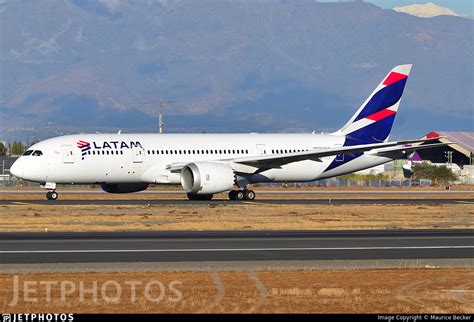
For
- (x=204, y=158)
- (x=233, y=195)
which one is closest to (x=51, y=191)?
(x=204, y=158)

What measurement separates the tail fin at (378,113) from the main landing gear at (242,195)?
29.0 ft

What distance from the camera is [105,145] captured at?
5547 centimetres

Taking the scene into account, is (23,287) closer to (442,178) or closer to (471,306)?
(471,306)

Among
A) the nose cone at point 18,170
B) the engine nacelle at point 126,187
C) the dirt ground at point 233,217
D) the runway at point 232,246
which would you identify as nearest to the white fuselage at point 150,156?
the nose cone at point 18,170

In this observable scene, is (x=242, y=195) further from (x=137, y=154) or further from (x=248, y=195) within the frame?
(x=137, y=154)

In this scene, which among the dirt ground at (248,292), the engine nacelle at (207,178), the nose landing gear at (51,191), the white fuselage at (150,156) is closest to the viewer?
the dirt ground at (248,292)

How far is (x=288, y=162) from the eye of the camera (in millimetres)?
57531

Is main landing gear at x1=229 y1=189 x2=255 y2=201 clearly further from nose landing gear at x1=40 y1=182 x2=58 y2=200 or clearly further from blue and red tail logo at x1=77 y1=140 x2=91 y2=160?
nose landing gear at x1=40 y1=182 x2=58 y2=200

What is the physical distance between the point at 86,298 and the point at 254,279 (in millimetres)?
4156

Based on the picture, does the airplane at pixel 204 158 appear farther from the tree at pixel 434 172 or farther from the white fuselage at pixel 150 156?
the tree at pixel 434 172

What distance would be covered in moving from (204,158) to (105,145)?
5.65 m

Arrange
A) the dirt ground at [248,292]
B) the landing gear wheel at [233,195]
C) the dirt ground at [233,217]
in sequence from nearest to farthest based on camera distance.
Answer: the dirt ground at [248,292] < the dirt ground at [233,217] < the landing gear wheel at [233,195]

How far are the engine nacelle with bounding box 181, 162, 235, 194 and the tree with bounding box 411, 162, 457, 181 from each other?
59218 millimetres

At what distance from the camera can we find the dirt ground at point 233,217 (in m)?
36.8
